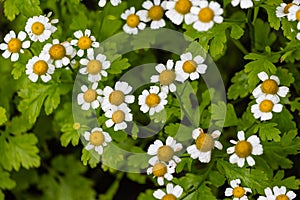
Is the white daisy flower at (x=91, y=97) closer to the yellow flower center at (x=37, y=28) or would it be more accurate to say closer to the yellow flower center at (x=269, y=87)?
the yellow flower center at (x=37, y=28)

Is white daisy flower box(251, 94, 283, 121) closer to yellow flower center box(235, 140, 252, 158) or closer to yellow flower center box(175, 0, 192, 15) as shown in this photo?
yellow flower center box(235, 140, 252, 158)

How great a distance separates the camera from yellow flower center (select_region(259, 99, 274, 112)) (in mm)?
2506

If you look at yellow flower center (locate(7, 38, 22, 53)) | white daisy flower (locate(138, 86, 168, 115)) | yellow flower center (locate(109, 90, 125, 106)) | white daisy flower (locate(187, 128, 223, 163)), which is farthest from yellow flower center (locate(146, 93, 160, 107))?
yellow flower center (locate(7, 38, 22, 53))

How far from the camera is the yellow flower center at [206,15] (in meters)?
2.42

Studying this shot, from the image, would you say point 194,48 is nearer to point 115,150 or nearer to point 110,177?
point 115,150

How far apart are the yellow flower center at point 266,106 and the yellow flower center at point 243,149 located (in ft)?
0.53

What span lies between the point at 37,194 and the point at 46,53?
4.47 ft

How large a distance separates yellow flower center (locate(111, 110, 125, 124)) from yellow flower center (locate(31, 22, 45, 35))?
52 cm

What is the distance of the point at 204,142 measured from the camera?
2.48 metres

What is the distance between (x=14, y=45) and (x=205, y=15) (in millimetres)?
922

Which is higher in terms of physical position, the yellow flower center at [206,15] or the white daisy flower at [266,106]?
the yellow flower center at [206,15]

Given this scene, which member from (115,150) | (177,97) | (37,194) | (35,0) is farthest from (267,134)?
(37,194)

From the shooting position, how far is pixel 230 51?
3.68 meters

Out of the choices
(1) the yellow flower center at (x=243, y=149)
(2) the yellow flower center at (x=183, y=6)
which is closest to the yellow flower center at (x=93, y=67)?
(2) the yellow flower center at (x=183, y=6)
